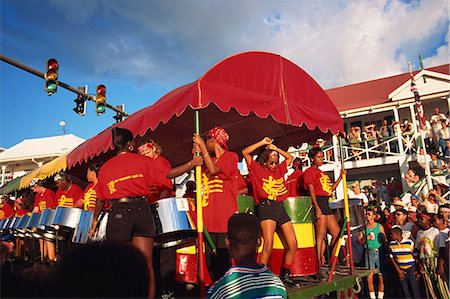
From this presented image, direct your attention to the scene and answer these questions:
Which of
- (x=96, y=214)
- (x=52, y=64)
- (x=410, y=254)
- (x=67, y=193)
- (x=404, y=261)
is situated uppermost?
(x=52, y=64)

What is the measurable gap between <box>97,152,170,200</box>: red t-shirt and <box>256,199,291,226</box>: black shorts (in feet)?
3.93

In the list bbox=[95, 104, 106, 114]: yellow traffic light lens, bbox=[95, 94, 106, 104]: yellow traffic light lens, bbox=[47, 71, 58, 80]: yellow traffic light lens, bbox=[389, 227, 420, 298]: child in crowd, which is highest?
bbox=[95, 94, 106, 104]: yellow traffic light lens

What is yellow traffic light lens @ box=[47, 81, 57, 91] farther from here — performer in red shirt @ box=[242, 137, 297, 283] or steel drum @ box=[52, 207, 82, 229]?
performer in red shirt @ box=[242, 137, 297, 283]

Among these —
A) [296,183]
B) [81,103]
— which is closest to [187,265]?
[296,183]

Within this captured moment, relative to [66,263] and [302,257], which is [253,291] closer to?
[66,263]

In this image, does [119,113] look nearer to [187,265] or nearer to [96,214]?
[96,214]

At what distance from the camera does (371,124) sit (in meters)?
16.2

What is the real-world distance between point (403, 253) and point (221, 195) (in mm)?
3903

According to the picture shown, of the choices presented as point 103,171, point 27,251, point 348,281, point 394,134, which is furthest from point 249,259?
point 394,134

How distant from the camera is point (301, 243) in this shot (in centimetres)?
428

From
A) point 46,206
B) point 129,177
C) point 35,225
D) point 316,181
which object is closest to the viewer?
point 129,177

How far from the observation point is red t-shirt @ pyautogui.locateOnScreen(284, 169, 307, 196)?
5531mm

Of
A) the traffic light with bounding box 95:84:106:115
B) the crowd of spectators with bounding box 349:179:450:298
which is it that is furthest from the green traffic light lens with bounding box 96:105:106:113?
the crowd of spectators with bounding box 349:179:450:298

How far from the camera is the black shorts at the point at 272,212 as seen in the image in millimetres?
3912
